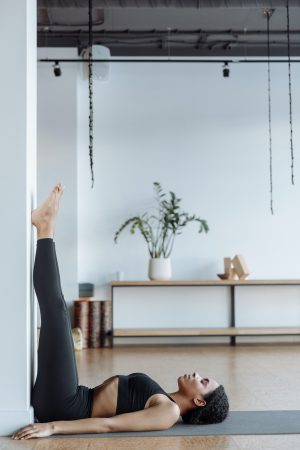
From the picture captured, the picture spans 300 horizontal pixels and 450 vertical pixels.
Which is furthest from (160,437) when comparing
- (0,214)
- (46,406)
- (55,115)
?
(55,115)

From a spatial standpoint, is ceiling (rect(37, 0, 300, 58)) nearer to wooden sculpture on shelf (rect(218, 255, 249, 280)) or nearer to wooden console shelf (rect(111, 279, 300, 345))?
wooden sculpture on shelf (rect(218, 255, 249, 280))

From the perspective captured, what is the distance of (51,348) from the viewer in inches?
142

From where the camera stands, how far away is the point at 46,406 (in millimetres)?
3652

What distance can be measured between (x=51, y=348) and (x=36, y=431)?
44 centimetres

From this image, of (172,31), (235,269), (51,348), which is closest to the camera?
(51,348)

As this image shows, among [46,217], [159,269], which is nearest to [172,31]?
[159,269]

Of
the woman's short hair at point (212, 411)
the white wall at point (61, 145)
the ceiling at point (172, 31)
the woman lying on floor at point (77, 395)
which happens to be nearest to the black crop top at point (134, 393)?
the woman lying on floor at point (77, 395)

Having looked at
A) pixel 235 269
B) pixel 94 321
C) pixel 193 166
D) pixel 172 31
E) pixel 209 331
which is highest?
pixel 172 31

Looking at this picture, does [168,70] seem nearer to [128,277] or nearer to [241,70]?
[241,70]

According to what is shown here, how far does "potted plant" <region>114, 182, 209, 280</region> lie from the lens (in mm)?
8156

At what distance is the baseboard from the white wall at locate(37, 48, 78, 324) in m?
4.77

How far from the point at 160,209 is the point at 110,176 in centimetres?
80

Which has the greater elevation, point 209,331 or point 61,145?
point 61,145

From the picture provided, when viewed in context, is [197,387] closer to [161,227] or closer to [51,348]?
[51,348]
